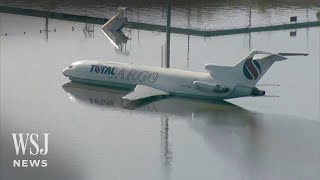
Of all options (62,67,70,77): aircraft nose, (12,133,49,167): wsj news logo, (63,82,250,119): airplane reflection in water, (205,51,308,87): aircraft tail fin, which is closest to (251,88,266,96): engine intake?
(205,51,308,87): aircraft tail fin

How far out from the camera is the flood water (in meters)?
26.3

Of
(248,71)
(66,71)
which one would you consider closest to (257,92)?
(248,71)

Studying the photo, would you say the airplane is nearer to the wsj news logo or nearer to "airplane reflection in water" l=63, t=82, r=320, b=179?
"airplane reflection in water" l=63, t=82, r=320, b=179

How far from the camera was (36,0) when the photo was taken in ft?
229

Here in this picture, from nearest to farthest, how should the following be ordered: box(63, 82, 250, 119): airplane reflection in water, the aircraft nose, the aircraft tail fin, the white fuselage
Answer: box(63, 82, 250, 119): airplane reflection in water, the aircraft tail fin, the white fuselage, the aircraft nose

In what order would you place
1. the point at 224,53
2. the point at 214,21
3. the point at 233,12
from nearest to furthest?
the point at 224,53 → the point at 214,21 → the point at 233,12

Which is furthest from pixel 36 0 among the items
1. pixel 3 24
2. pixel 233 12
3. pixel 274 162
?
pixel 274 162

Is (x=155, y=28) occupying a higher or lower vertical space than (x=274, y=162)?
higher

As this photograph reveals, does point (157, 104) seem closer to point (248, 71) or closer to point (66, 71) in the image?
point (248, 71)

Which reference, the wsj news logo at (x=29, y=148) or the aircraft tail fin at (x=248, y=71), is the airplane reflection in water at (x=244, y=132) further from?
the wsj news logo at (x=29, y=148)

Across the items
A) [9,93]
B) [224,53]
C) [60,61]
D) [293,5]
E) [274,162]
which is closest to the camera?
[274,162]

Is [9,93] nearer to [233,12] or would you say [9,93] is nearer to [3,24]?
[3,24]

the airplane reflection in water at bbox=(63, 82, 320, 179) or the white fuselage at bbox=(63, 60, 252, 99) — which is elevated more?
the white fuselage at bbox=(63, 60, 252, 99)

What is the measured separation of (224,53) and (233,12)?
60.7 ft
